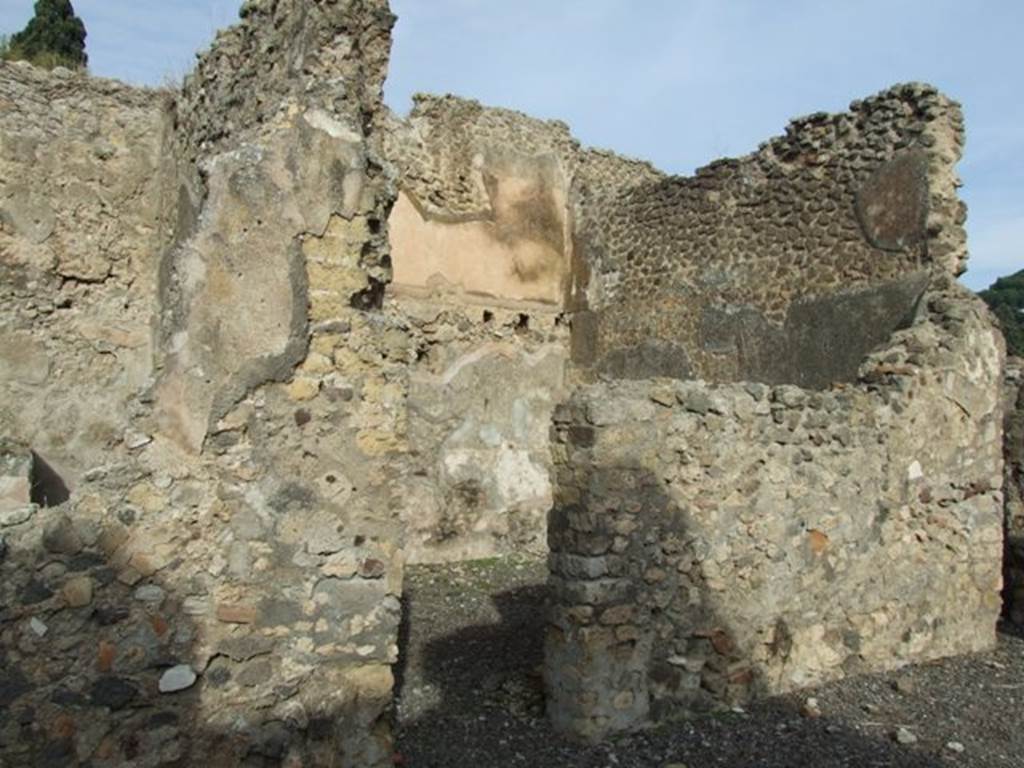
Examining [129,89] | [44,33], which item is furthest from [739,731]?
[44,33]

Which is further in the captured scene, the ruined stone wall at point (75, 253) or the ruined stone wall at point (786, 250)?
the ruined stone wall at point (786, 250)

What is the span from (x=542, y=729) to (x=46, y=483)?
357 cm

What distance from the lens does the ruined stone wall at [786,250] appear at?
20.4ft

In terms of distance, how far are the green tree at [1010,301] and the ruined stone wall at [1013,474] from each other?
1913 cm

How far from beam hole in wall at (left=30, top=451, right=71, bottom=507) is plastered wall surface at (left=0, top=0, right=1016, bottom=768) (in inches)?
1.7

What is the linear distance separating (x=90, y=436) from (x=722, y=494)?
4.00 metres

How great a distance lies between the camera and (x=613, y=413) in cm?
418

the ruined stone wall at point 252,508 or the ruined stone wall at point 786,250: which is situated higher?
the ruined stone wall at point 786,250

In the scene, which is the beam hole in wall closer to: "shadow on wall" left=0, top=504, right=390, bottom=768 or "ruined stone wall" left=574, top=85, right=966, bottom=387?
"shadow on wall" left=0, top=504, right=390, bottom=768

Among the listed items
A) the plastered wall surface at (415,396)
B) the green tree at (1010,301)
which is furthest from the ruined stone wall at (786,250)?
the green tree at (1010,301)

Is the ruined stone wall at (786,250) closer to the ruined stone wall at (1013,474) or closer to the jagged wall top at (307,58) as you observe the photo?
the ruined stone wall at (1013,474)

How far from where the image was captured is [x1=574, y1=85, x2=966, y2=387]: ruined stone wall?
6.21 m

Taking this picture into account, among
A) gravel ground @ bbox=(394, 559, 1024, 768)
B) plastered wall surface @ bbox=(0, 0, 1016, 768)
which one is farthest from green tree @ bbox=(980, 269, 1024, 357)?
gravel ground @ bbox=(394, 559, 1024, 768)

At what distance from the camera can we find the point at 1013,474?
6.55 meters
